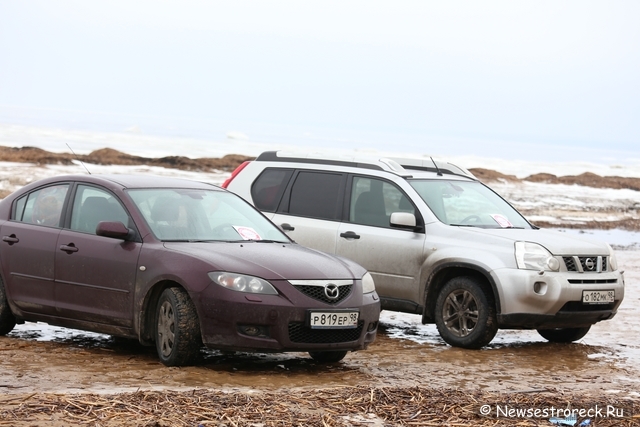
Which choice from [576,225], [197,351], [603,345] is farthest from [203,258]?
[576,225]

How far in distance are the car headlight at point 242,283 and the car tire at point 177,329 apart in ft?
1.05

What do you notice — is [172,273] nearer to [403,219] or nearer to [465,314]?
[403,219]

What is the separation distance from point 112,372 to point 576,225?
20.0 metres

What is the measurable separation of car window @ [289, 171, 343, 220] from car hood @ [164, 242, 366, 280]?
8.23ft

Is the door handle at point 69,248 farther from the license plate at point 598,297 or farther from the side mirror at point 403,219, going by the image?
the license plate at point 598,297

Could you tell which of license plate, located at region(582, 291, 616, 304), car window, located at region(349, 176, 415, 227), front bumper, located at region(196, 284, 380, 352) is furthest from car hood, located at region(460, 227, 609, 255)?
front bumper, located at region(196, 284, 380, 352)

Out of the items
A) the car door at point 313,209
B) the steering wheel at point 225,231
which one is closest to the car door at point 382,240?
the car door at point 313,209

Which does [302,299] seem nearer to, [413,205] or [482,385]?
[482,385]

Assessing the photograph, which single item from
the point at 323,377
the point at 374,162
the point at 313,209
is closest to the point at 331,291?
the point at 323,377

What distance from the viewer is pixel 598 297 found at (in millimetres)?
10125

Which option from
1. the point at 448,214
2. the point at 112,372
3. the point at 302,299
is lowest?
the point at 112,372

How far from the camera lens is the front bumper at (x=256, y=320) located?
778cm

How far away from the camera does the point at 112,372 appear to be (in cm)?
776

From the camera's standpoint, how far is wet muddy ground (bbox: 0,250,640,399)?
7.46 metres
